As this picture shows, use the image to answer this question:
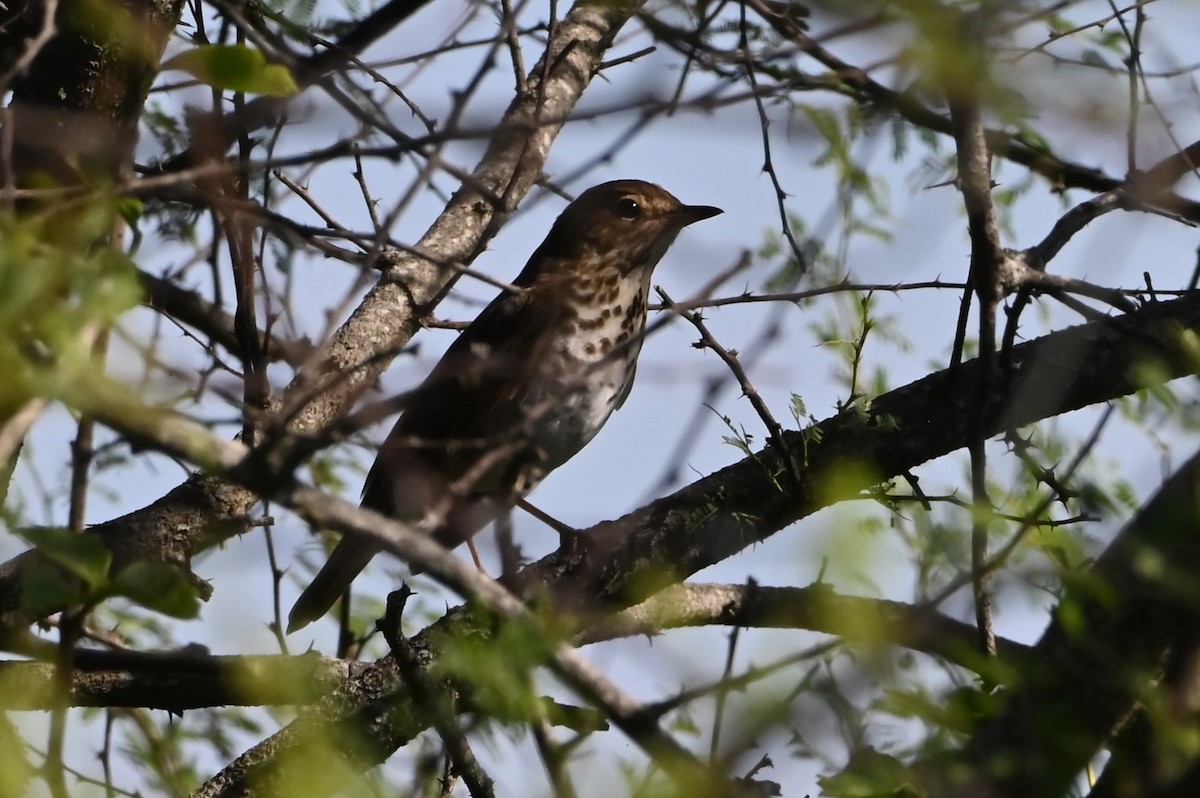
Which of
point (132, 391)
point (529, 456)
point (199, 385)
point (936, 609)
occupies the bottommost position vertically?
point (936, 609)

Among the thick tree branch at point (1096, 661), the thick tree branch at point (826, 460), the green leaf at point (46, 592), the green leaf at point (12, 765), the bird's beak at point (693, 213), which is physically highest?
the bird's beak at point (693, 213)

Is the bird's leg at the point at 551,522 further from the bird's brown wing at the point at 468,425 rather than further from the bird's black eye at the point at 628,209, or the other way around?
the bird's black eye at the point at 628,209

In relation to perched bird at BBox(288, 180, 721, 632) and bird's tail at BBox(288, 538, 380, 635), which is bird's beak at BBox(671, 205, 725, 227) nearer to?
perched bird at BBox(288, 180, 721, 632)

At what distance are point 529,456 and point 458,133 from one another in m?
2.68

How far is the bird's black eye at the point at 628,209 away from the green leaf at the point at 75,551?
177 inches

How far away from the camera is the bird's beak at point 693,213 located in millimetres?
6547

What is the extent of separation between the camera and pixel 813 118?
159 inches

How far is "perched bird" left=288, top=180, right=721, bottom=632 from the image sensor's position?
5.35 m

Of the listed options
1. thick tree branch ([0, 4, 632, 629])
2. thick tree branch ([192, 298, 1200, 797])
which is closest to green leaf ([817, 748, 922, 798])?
thick tree branch ([0, 4, 632, 629])

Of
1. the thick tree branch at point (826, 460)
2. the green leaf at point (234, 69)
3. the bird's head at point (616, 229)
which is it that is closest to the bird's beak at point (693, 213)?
the bird's head at point (616, 229)

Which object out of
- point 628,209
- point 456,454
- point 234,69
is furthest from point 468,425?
point 234,69

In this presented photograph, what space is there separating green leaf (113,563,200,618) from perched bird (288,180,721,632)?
2.30m

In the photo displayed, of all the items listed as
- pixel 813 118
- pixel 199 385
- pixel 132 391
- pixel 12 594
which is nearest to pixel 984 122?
pixel 813 118

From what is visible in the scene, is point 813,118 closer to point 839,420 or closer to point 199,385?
point 839,420
